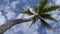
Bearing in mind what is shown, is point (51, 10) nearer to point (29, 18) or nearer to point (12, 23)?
point (29, 18)

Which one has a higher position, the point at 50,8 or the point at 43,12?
the point at 50,8

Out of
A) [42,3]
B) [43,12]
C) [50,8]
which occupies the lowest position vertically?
[43,12]

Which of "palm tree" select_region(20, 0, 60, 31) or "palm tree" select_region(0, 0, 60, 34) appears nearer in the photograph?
"palm tree" select_region(0, 0, 60, 34)

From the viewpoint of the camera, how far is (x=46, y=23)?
14.1 m

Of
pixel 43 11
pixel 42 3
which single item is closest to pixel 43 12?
pixel 43 11

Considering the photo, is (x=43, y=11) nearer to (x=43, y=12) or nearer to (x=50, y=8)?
(x=43, y=12)

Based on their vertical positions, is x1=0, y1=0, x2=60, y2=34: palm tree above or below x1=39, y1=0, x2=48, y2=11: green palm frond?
below

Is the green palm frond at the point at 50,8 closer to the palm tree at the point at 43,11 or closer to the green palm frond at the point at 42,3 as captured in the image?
the palm tree at the point at 43,11

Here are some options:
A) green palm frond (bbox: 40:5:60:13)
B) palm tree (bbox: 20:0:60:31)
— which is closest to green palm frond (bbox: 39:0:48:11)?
palm tree (bbox: 20:0:60:31)

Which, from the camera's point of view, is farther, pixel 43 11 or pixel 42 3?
pixel 43 11

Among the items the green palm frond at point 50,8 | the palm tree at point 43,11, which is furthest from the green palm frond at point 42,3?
the green palm frond at point 50,8

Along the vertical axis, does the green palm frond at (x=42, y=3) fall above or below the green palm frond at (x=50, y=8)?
above

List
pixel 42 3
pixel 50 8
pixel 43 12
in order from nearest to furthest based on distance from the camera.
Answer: pixel 50 8
pixel 42 3
pixel 43 12

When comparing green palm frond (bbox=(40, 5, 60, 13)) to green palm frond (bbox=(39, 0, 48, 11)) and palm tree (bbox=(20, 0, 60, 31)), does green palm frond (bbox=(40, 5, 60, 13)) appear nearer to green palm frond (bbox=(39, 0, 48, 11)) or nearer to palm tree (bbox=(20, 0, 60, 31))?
palm tree (bbox=(20, 0, 60, 31))
